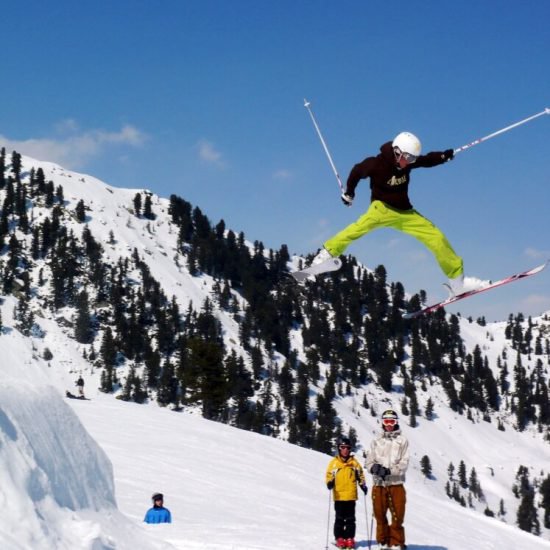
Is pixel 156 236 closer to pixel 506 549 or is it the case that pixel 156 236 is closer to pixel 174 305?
pixel 174 305

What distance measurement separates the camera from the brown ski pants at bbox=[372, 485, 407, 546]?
967cm

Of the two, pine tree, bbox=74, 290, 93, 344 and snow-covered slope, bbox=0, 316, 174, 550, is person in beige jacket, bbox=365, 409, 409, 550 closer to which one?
snow-covered slope, bbox=0, 316, 174, 550

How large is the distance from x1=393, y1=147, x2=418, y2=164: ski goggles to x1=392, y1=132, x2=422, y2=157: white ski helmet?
32mm

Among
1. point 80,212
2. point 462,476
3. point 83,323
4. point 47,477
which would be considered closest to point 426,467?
point 462,476

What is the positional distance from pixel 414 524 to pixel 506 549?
1946mm

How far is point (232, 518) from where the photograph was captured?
12.4 metres

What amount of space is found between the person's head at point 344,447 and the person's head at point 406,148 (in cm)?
391

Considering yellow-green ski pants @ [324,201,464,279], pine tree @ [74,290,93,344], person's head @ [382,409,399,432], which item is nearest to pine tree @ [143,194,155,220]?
pine tree @ [74,290,93,344]

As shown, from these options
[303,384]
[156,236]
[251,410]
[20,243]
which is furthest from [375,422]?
[20,243]

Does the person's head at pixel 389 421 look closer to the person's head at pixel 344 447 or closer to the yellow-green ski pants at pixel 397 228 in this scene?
the person's head at pixel 344 447

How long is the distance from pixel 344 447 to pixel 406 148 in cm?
428

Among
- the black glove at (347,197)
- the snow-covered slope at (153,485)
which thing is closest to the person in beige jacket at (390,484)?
the snow-covered slope at (153,485)

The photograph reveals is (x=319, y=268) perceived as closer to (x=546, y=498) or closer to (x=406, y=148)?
(x=406, y=148)

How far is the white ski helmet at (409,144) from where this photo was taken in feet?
28.1
